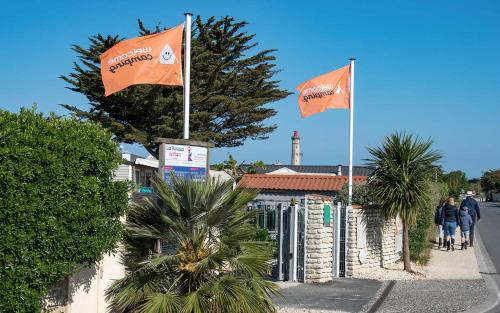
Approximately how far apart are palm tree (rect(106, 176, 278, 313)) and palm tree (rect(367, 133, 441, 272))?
7.18 meters

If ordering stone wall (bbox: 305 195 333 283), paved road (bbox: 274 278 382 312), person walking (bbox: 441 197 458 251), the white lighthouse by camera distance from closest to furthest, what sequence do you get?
paved road (bbox: 274 278 382 312), stone wall (bbox: 305 195 333 283), person walking (bbox: 441 197 458 251), the white lighthouse

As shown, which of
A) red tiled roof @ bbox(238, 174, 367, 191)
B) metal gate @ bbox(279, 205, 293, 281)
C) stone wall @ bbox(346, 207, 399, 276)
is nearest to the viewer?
metal gate @ bbox(279, 205, 293, 281)

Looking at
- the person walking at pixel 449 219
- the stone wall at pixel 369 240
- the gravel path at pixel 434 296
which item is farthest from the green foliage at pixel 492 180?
the gravel path at pixel 434 296

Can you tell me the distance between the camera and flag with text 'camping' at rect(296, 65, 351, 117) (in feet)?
56.7

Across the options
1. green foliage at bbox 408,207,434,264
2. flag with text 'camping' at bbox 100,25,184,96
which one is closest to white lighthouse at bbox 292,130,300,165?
green foliage at bbox 408,207,434,264

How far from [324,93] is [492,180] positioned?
11226 centimetres

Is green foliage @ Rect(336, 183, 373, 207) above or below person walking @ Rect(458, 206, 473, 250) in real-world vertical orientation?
above

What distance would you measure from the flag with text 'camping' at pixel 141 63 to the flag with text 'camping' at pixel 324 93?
7248mm

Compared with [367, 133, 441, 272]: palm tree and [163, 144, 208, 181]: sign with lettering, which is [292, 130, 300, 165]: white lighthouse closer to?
[367, 133, 441, 272]: palm tree

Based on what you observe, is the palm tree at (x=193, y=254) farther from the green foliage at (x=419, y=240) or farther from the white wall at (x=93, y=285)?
the green foliage at (x=419, y=240)

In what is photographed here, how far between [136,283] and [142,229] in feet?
2.20

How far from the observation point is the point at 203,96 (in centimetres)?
2956

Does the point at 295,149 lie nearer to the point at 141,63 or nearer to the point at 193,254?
the point at 141,63

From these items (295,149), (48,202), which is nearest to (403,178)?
(48,202)
